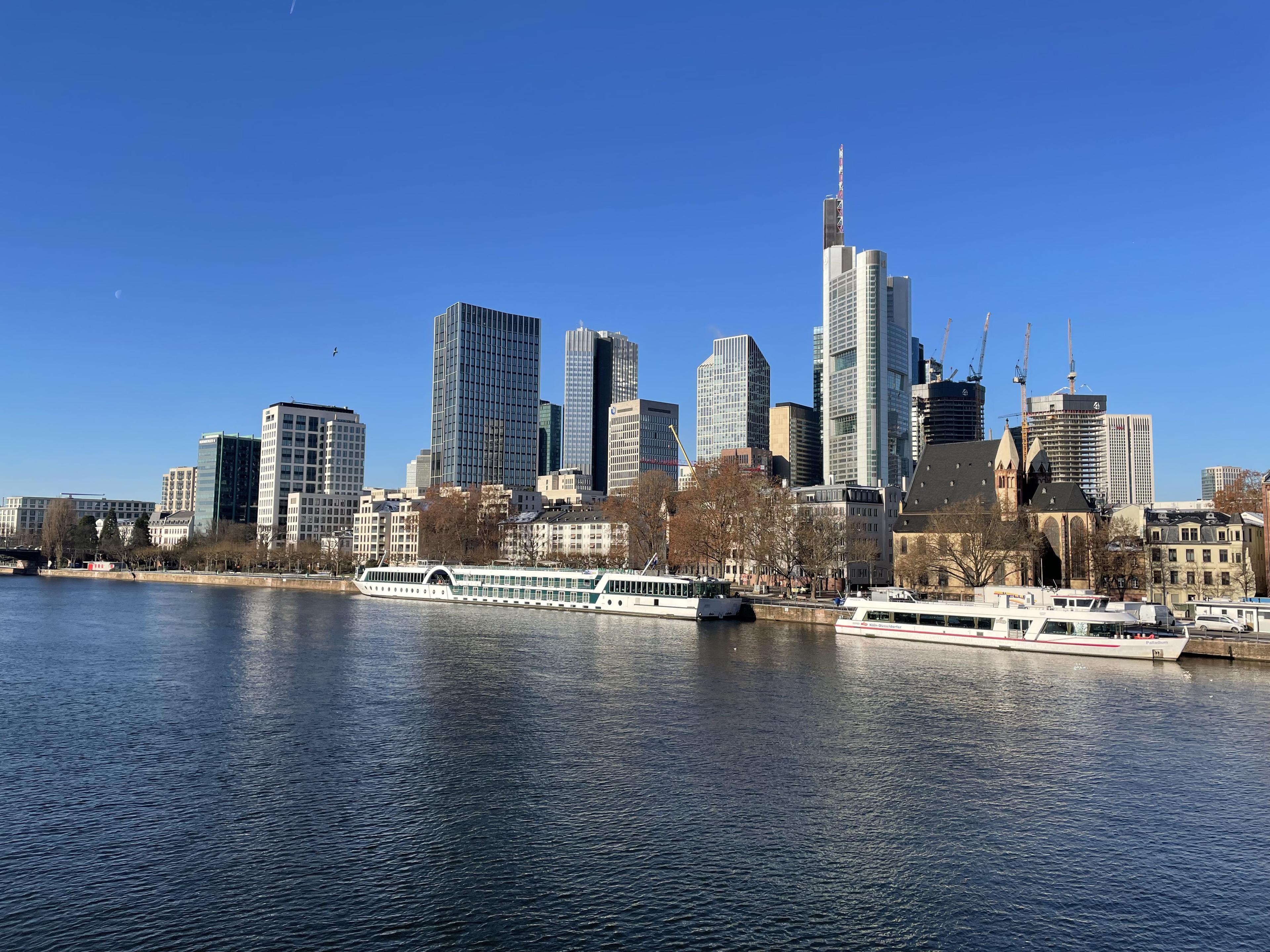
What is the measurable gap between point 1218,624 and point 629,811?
78.7 meters

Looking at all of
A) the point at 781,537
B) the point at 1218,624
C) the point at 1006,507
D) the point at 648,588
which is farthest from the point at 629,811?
the point at 1006,507

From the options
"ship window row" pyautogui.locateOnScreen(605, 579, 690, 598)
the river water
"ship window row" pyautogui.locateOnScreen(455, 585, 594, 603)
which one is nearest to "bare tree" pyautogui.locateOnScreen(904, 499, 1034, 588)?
"ship window row" pyautogui.locateOnScreen(605, 579, 690, 598)

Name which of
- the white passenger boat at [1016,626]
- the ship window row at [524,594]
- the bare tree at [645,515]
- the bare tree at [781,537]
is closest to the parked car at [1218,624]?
the white passenger boat at [1016,626]

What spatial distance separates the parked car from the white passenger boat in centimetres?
808

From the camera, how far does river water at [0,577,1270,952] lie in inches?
998

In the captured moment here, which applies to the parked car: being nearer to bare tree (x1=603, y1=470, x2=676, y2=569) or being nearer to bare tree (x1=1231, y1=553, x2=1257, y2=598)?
bare tree (x1=1231, y1=553, x2=1257, y2=598)

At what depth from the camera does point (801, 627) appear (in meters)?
108

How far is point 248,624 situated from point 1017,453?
121 m

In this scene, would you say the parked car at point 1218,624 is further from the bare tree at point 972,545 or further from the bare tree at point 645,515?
the bare tree at point 645,515

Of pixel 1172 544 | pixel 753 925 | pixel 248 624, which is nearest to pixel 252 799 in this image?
pixel 753 925

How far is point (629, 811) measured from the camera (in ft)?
111

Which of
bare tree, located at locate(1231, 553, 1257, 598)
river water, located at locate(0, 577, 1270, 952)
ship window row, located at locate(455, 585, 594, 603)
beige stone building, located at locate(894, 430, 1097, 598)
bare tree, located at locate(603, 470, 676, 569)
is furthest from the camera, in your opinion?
bare tree, located at locate(603, 470, 676, 569)

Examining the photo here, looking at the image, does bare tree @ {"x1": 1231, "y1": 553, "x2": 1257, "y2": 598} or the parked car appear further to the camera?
bare tree @ {"x1": 1231, "y1": 553, "x2": 1257, "y2": 598}

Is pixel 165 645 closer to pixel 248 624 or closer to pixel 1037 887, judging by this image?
pixel 248 624
